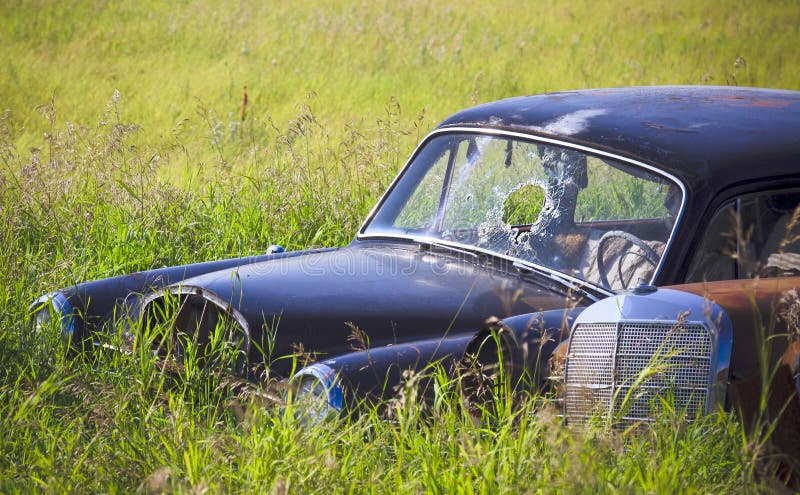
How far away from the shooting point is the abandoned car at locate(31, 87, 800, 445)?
7.99 ft

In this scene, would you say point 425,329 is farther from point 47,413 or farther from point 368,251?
point 47,413

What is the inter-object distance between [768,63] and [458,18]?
739cm

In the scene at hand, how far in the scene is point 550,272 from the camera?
3242 millimetres

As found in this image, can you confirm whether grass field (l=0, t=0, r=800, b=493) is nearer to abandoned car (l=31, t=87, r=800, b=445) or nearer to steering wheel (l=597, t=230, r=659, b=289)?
abandoned car (l=31, t=87, r=800, b=445)

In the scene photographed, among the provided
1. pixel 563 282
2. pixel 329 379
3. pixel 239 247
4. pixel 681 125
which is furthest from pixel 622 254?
pixel 239 247

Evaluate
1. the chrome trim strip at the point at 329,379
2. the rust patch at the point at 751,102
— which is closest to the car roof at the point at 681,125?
the rust patch at the point at 751,102

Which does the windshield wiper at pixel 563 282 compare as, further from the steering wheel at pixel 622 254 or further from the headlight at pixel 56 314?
the headlight at pixel 56 314

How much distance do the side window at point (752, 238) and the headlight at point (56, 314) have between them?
7.41 ft

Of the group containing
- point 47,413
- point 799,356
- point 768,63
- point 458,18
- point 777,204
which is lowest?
point 47,413

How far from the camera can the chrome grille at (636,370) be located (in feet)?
7.70

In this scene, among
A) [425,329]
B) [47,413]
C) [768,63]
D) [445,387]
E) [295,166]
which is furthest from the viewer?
[768,63]

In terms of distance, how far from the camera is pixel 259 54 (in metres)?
18.5

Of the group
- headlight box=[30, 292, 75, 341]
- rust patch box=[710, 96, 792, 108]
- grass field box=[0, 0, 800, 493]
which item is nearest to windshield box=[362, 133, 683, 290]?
rust patch box=[710, 96, 792, 108]

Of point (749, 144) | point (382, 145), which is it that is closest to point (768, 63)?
point (382, 145)
